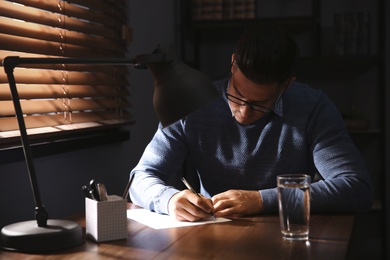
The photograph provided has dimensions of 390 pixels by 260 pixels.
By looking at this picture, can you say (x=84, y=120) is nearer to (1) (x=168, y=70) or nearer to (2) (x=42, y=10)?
(2) (x=42, y=10)

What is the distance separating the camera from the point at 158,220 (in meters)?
1.72

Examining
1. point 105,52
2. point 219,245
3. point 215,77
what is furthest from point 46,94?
point 215,77

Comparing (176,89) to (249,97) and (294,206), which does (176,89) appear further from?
(249,97)

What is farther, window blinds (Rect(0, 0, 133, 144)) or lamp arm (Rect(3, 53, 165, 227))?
window blinds (Rect(0, 0, 133, 144))

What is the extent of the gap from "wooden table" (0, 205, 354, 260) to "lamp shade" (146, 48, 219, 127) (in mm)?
282

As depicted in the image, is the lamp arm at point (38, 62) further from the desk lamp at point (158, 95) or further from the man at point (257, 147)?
the man at point (257, 147)

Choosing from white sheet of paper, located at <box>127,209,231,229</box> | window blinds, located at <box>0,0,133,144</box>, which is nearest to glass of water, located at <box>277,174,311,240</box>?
white sheet of paper, located at <box>127,209,231,229</box>

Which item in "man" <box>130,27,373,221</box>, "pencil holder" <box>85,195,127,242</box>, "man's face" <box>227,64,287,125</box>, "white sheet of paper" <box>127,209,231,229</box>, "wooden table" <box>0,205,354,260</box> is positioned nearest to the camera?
"wooden table" <box>0,205,354,260</box>

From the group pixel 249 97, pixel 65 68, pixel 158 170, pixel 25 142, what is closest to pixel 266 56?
pixel 249 97

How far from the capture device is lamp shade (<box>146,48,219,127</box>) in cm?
137

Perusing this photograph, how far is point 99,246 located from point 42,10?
89 cm

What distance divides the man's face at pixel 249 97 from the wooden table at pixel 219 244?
16.7 inches

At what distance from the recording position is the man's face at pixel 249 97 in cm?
192

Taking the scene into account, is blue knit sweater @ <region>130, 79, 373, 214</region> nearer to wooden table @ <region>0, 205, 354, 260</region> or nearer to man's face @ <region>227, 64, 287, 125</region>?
man's face @ <region>227, 64, 287, 125</region>
